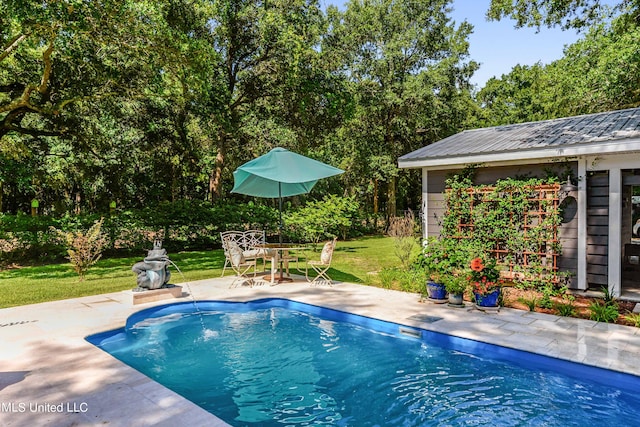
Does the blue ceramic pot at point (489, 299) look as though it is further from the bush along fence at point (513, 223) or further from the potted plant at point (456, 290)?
the bush along fence at point (513, 223)

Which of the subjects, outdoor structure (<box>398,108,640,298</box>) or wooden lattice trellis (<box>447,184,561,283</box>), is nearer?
outdoor structure (<box>398,108,640,298</box>)

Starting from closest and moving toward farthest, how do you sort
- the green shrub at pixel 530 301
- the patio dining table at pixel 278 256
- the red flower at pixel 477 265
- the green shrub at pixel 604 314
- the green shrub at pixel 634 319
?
the green shrub at pixel 634 319, the green shrub at pixel 604 314, the red flower at pixel 477 265, the green shrub at pixel 530 301, the patio dining table at pixel 278 256

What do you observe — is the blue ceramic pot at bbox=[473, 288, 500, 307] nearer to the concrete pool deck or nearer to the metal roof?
the concrete pool deck

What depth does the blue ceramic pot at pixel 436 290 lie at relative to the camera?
257 inches

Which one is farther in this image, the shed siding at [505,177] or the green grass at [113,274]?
the green grass at [113,274]

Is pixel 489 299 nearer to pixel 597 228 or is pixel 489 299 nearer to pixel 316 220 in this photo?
pixel 597 228

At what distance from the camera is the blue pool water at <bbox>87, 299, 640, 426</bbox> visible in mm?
3570

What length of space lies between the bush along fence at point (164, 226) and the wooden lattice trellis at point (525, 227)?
23.3ft

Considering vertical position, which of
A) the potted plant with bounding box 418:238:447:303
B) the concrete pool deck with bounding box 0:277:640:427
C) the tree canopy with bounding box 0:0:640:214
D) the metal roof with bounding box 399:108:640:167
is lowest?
the concrete pool deck with bounding box 0:277:640:427

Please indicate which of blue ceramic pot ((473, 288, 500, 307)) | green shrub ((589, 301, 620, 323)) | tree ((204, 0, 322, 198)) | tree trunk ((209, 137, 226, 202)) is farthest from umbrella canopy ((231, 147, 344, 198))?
tree trunk ((209, 137, 226, 202))

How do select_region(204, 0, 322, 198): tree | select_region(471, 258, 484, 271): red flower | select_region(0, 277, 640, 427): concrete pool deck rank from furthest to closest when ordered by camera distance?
select_region(204, 0, 322, 198): tree
select_region(471, 258, 484, 271): red flower
select_region(0, 277, 640, 427): concrete pool deck

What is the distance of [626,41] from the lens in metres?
11.4

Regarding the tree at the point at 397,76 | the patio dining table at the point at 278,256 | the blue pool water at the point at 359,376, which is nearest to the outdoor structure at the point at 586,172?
the blue pool water at the point at 359,376

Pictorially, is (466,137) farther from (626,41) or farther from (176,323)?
(176,323)
